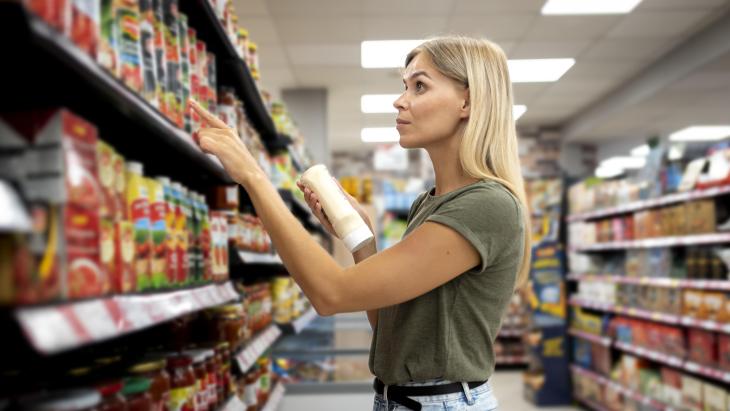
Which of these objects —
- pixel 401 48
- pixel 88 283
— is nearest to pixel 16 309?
pixel 88 283

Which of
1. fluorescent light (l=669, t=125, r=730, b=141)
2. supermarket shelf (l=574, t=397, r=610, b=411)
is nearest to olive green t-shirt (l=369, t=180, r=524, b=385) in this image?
supermarket shelf (l=574, t=397, r=610, b=411)

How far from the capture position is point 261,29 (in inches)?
241

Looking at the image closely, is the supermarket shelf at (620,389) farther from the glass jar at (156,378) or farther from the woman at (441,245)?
the glass jar at (156,378)

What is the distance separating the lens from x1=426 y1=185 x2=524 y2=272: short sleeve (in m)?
1.41

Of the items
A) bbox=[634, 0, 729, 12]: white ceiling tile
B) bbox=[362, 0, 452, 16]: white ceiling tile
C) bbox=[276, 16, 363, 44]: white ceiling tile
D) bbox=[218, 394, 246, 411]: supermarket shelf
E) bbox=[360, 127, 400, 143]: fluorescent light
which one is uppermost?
bbox=[276, 16, 363, 44]: white ceiling tile

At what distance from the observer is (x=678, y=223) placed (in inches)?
192

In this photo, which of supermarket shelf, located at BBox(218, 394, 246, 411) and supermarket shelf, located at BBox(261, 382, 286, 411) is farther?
supermarket shelf, located at BBox(261, 382, 286, 411)

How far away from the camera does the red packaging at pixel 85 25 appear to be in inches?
37.5

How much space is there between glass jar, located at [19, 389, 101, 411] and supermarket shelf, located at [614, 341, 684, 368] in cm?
466

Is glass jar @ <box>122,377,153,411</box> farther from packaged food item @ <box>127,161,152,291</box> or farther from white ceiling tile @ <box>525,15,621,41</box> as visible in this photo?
white ceiling tile @ <box>525,15,621,41</box>

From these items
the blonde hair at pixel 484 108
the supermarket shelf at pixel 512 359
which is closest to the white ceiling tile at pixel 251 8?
the blonde hair at pixel 484 108

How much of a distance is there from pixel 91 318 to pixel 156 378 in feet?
1.81

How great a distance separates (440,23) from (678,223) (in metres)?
2.60

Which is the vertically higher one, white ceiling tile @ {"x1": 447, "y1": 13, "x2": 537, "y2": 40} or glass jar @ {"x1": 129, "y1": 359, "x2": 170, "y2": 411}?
white ceiling tile @ {"x1": 447, "y1": 13, "x2": 537, "y2": 40}
